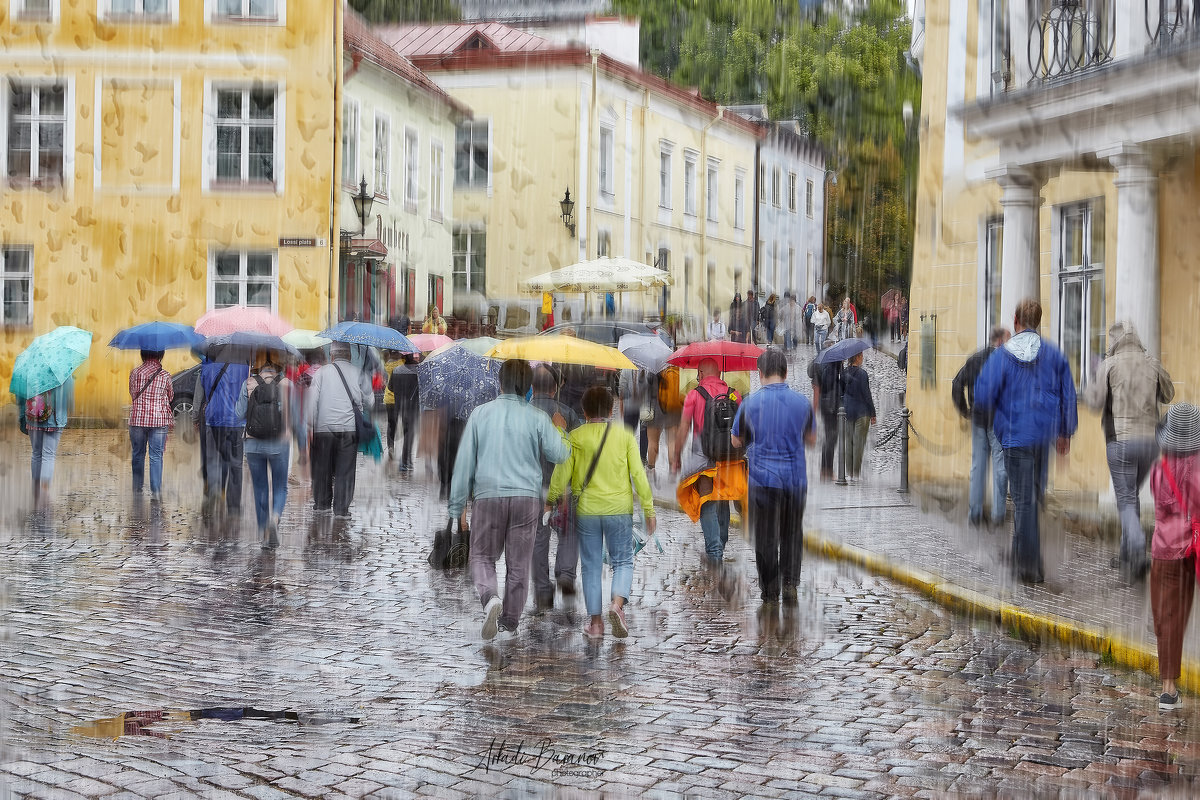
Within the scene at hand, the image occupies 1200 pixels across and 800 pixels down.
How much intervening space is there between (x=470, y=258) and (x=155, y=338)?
11592 mm

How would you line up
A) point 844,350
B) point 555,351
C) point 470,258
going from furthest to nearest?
point 470,258
point 844,350
point 555,351

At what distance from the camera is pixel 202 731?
5652 mm

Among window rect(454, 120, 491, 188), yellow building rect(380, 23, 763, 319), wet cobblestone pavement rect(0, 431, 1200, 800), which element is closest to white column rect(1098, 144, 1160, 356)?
wet cobblestone pavement rect(0, 431, 1200, 800)

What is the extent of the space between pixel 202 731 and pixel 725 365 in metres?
7.04

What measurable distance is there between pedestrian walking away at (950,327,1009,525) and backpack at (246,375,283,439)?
527 centimetres

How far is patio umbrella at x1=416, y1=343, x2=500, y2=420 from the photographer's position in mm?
10898

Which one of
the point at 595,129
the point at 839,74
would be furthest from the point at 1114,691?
the point at 595,129

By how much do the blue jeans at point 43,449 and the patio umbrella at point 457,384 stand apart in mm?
3674

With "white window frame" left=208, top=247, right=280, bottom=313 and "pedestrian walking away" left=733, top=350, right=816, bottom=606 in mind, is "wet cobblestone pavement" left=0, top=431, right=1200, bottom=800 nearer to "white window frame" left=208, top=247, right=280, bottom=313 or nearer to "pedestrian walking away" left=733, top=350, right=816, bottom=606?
"pedestrian walking away" left=733, top=350, right=816, bottom=606

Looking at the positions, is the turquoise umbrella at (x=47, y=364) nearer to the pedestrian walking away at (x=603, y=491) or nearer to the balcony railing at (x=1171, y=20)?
the pedestrian walking away at (x=603, y=491)

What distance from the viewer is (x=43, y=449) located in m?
12.5

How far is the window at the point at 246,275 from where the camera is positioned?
85.2ft

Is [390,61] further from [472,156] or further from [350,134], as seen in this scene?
[472,156]

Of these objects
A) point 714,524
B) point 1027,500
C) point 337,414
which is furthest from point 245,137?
point 1027,500
